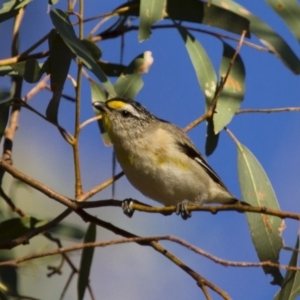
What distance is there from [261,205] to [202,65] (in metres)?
0.70

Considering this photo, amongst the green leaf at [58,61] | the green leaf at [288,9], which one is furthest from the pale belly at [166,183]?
the green leaf at [288,9]

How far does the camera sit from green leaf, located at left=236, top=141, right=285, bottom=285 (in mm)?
2965

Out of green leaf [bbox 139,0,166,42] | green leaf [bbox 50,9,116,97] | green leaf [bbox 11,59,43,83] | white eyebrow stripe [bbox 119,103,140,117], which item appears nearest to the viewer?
green leaf [bbox 50,9,116,97]

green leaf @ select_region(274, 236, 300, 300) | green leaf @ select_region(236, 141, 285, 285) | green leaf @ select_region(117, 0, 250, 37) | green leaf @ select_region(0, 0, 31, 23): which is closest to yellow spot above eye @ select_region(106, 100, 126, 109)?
green leaf @ select_region(117, 0, 250, 37)

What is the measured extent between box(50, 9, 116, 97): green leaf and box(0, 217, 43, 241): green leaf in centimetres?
71

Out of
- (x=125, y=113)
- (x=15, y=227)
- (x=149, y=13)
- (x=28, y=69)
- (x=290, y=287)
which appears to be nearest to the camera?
(x=290, y=287)

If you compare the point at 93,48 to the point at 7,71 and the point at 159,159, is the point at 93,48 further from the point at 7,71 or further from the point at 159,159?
the point at 159,159

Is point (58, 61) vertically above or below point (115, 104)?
above

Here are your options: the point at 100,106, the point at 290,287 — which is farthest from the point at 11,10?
the point at 290,287

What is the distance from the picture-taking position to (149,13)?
9.64ft

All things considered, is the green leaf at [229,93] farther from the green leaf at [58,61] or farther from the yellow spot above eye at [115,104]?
the green leaf at [58,61]

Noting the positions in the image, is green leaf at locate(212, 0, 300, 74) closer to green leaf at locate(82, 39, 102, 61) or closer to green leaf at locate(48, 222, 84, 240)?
green leaf at locate(82, 39, 102, 61)

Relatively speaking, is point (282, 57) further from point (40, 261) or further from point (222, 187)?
point (40, 261)

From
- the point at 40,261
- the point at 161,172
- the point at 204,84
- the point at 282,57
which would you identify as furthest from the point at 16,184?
the point at 282,57
